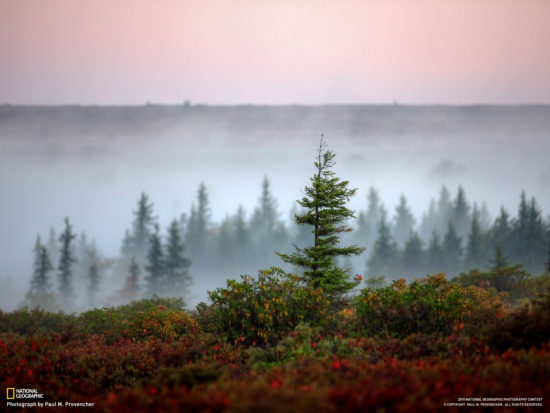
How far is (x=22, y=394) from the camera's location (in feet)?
24.0

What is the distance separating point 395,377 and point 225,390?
251 cm

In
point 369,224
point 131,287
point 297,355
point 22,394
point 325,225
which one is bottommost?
point 131,287

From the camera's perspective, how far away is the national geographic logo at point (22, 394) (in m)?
7.19

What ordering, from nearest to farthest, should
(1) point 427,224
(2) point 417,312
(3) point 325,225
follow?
1. (2) point 417,312
2. (3) point 325,225
3. (1) point 427,224

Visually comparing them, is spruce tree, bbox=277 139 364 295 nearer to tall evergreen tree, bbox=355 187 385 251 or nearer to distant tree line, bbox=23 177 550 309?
distant tree line, bbox=23 177 550 309

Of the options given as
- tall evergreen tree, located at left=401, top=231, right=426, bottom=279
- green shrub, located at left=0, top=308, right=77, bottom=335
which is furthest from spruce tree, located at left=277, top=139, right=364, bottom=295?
tall evergreen tree, located at left=401, top=231, right=426, bottom=279

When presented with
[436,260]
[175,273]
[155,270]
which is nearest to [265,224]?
[175,273]

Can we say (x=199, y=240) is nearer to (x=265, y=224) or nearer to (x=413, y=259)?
(x=265, y=224)

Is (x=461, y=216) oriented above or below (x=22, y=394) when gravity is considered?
above

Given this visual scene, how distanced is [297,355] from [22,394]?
198 inches

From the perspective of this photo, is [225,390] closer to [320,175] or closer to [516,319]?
[516,319]

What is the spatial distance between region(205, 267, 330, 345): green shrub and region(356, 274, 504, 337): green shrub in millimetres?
1239

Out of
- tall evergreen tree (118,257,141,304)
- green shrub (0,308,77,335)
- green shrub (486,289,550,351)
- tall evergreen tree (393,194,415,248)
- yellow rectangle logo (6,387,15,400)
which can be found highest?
tall evergreen tree (393,194,415,248)

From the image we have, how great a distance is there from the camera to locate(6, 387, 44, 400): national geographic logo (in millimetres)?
7189
